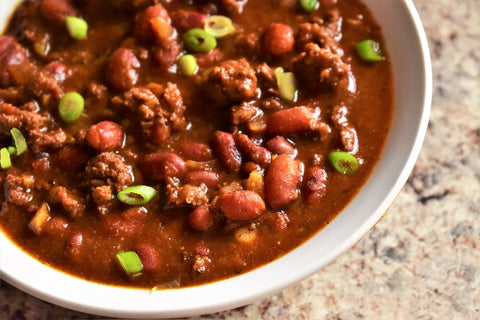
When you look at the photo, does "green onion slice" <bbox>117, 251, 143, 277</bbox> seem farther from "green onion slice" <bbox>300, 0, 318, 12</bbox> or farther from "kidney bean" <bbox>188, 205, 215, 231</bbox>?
"green onion slice" <bbox>300, 0, 318, 12</bbox>

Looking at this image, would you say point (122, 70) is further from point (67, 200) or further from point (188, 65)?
point (67, 200)

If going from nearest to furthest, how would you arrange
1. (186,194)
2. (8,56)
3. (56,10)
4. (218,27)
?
(186,194) < (8,56) < (218,27) < (56,10)

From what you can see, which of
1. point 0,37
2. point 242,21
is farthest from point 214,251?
point 0,37

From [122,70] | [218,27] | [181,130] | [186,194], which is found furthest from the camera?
[218,27]

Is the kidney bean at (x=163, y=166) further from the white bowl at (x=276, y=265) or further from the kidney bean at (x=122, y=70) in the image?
the white bowl at (x=276, y=265)

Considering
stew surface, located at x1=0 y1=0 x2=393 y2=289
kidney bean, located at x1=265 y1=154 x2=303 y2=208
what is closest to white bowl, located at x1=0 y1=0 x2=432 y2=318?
stew surface, located at x1=0 y1=0 x2=393 y2=289

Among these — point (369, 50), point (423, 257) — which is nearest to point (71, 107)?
point (369, 50)

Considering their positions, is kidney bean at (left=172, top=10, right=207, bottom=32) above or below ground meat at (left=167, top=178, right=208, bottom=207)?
above
